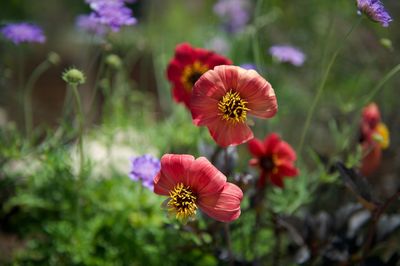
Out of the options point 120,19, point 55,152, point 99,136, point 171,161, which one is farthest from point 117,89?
point 171,161

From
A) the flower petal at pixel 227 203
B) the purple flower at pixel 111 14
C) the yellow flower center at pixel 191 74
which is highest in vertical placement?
the purple flower at pixel 111 14

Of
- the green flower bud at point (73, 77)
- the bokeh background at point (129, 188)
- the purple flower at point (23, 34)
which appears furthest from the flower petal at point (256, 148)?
the purple flower at point (23, 34)

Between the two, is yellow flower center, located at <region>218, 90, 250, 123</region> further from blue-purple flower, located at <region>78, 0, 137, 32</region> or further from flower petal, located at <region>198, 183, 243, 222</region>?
blue-purple flower, located at <region>78, 0, 137, 32</region>

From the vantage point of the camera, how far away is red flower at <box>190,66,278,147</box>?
673mm

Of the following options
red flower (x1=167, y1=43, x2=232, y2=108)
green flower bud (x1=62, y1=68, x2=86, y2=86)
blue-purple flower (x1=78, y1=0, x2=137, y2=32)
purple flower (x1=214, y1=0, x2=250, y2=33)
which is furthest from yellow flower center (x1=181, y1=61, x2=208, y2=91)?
purple flower (x1=214, y1=0, x2=250, y2=33)

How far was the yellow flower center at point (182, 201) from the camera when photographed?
68 centimetres

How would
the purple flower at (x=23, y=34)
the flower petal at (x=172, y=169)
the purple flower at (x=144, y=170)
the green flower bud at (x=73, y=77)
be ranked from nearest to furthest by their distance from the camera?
1. the flower petal at (x=172, y=169)
2. the green flower bud at (x=73, y=77)
3. the purple flower at (x=144, y=170)
4. the purple flower at (x=23, y=34)

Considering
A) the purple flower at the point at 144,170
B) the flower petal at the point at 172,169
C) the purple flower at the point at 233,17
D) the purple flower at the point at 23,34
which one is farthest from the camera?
the purple flower at the point at 233,17

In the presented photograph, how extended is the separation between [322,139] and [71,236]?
3.65 feet

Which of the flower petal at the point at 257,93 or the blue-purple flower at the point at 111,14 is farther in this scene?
the blue-purple flower at the point at 111,14

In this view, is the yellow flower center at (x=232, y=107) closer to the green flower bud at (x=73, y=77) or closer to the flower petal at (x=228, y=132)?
the flower petal at (x=228, y=132)

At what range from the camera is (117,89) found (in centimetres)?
131

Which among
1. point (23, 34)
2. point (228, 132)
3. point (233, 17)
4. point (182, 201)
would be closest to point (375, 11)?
point (228, 132)

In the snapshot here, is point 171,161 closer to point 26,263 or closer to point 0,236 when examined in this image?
point 26,263
